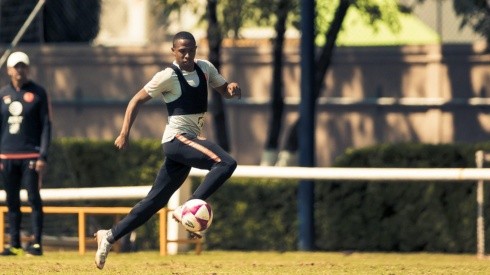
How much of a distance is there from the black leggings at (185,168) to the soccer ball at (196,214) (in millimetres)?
71

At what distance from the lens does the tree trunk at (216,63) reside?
23.1 meters

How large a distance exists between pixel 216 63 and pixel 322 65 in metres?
1.63

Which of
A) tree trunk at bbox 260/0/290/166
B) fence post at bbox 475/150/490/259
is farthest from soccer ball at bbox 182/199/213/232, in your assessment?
tree trunk at bbox 260/0/290/166

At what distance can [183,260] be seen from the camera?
50.4ft

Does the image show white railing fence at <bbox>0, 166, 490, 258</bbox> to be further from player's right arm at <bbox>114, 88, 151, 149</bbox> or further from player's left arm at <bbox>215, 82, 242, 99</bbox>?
player's right arm at <bbox>114, 88, 151, 149</bbox>

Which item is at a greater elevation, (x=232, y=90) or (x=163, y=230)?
(x=232, y=90)

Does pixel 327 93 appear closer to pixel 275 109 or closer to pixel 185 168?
pixel 275 109

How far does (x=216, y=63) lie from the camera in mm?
23641

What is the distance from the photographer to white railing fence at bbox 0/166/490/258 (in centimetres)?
1650

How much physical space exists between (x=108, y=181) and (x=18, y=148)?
18.0 ft

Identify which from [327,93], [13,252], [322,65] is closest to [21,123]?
[13,252]

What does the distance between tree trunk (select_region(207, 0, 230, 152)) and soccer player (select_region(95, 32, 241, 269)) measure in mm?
10056

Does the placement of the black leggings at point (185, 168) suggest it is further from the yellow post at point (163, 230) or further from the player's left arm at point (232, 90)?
the yellow post at point (163, 230)

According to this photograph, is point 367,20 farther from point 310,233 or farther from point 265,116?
point 310,233
